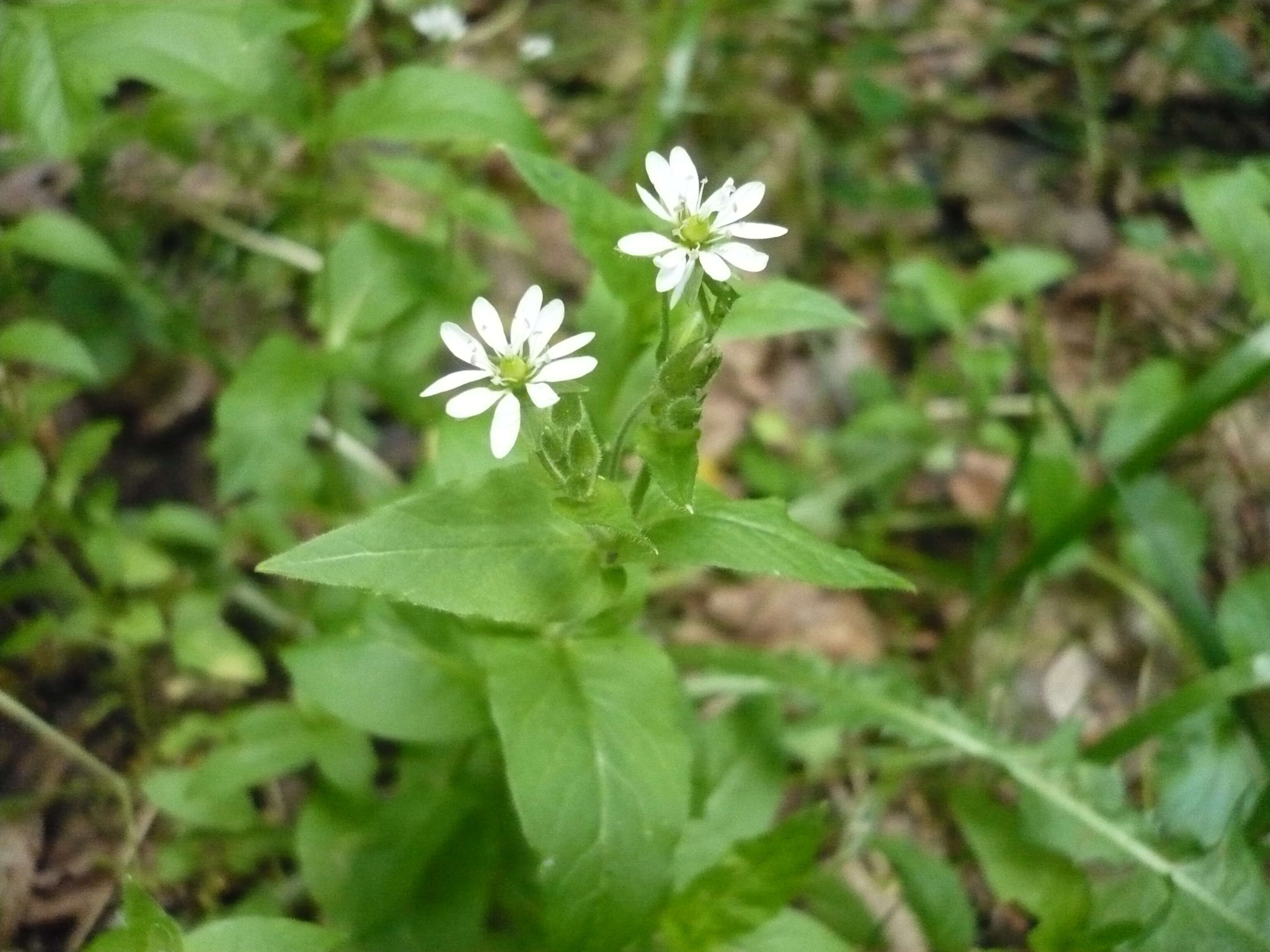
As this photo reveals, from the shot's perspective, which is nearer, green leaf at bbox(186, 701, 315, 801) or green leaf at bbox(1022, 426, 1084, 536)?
green leaf at bbox(186, 701, 315, 801)

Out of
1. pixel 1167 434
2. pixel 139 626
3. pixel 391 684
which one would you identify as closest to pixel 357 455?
pixel 139 626

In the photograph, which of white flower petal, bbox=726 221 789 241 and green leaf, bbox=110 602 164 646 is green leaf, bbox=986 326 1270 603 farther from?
green leaf, bbox=110 602 164 646

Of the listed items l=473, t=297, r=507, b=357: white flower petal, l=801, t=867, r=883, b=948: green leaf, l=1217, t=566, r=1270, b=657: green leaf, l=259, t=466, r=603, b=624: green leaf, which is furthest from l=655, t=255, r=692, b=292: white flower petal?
l=1217, t=566, r=1270, b=657: green leaf

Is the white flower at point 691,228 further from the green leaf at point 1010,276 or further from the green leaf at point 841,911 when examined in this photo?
the green leaf at point 1010,276

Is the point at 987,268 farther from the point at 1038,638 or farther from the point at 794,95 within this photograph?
the point at 794,95

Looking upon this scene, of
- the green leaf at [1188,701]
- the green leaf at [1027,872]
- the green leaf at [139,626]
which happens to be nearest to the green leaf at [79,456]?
the green leaf at [139,626]

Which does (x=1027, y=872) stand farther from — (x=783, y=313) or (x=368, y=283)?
(x=368, y=283)

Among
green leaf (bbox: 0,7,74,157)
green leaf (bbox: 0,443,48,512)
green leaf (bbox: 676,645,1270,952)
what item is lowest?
green leaf (bbox: 676,645,1270,952)
